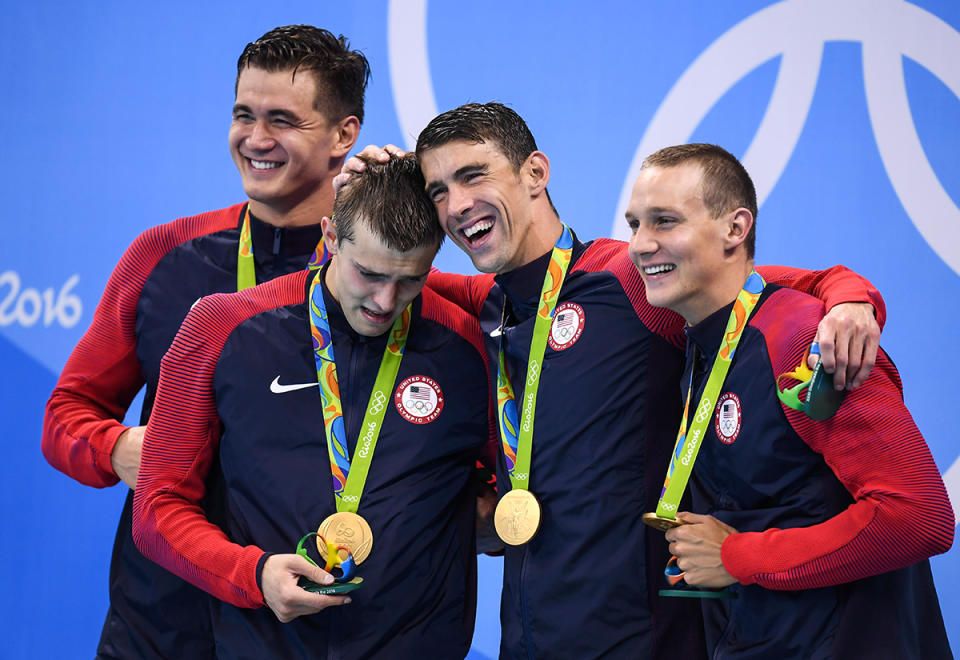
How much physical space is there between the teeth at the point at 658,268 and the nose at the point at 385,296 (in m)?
0.48

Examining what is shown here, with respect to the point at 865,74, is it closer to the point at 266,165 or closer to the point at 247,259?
the point at 266,165

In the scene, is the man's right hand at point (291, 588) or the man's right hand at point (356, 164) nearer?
the man's right hand at point (291, 588)

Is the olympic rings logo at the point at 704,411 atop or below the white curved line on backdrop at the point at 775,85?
below

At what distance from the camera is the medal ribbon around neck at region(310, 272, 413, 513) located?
2.08m

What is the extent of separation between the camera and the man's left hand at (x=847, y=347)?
5.40 feet

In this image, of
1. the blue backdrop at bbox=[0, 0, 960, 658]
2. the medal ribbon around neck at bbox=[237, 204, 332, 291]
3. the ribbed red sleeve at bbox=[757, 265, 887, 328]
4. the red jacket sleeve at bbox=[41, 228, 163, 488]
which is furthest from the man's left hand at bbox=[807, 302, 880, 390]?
the blue backdrop at bbox=[0, 0, 960, 658]

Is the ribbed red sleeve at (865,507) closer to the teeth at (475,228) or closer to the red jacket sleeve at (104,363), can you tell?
the teeth at (475,228)

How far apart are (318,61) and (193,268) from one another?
0.58m

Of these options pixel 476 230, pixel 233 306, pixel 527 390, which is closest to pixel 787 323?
pixel 527 390

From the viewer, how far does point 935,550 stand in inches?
65.9

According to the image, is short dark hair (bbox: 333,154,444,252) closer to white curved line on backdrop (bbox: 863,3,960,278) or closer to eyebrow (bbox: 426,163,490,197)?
eyebrow (bbox: 426,163,490,197)

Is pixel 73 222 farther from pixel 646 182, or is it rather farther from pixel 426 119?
pixel 646 182

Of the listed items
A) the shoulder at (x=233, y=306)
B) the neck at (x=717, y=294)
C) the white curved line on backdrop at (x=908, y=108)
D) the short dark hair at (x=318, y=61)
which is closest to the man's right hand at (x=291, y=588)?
the shoulder at (x=233, y=306)

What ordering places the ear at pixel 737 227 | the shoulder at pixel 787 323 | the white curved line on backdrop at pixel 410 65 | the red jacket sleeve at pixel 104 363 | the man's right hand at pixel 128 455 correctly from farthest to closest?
the white curved line on backdrop at pixel 410 65
the red jacket sleeve at pixel 104 363
the man's right hand at pixel 128 455
the ear at pixel 737 227
the shoulder at pixel 787 323
